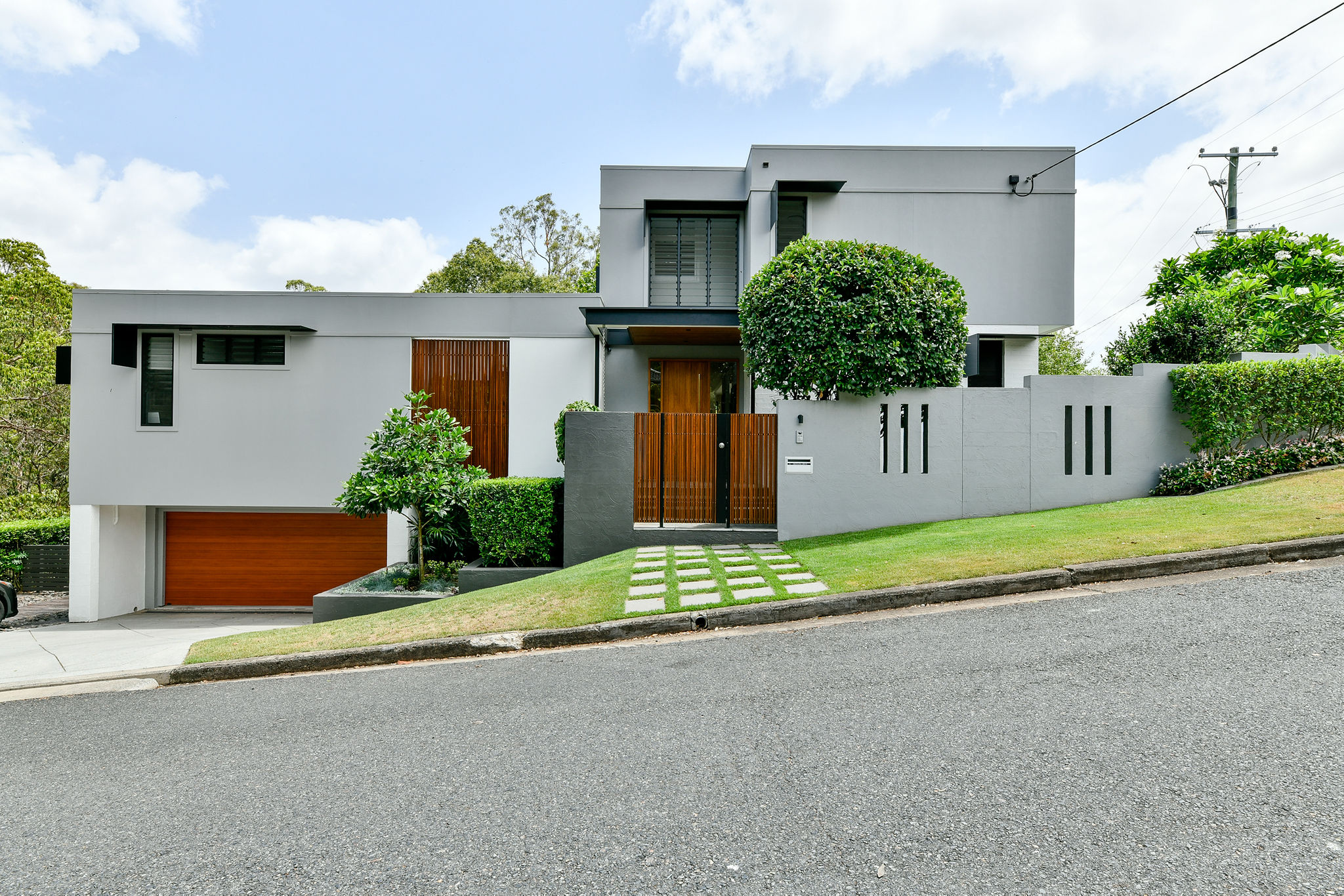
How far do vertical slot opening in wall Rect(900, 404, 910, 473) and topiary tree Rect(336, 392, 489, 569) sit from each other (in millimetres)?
6333

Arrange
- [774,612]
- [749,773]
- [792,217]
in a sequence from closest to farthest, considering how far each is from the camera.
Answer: [749,773], [774,612], [792,217]

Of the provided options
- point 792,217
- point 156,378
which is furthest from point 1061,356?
point 156,378

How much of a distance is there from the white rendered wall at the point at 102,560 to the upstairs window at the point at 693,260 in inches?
479

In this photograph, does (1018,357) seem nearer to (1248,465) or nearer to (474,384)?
(1248,465)

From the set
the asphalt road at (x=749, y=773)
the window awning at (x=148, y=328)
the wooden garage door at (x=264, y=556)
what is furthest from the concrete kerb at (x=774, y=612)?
the wooden garage door at (x=264, y=556)

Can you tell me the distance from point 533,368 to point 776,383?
577cm

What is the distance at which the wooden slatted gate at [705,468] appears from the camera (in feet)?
32.3

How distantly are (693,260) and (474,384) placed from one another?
5374 millimetres

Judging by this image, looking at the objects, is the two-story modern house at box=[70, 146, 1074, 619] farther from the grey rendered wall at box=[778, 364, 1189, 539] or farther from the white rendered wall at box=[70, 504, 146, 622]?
the grey rendered wall at box=[778, 364, 1189, 539]

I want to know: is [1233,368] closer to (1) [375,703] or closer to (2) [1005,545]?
(2) [1005,545]

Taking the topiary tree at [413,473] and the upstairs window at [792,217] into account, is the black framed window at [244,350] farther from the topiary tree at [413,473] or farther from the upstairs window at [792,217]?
the upstairs window at [792,217]

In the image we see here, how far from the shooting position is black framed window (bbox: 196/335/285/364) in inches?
535

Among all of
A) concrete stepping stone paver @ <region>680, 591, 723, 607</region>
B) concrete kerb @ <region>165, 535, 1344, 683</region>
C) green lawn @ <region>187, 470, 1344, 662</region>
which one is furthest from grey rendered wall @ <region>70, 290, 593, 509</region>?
concrete kerb @ <region>165, 535, 1344, 683</region>

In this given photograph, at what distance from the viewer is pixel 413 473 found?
9875 mm
